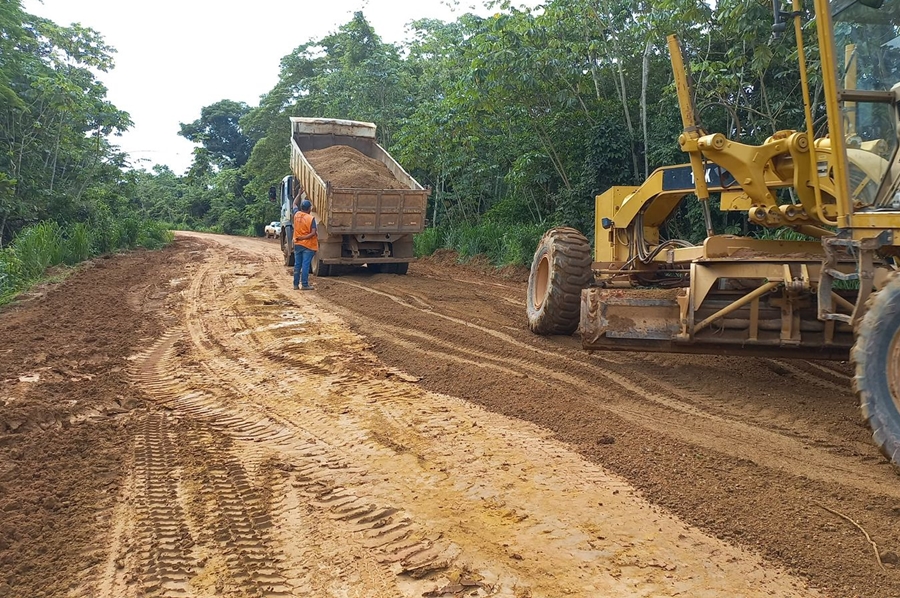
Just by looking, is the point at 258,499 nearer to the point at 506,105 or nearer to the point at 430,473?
the point at 430,473

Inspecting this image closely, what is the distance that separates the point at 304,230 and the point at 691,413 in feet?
29.6

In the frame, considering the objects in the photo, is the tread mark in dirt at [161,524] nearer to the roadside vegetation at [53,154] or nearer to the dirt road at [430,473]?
the dirt road at [430,473]

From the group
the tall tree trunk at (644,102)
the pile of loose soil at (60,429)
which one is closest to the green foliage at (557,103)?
the tall tree trunk at (644,102)

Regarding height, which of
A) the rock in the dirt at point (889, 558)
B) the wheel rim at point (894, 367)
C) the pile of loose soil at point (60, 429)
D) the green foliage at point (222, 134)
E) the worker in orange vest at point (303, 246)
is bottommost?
the rock in the dirt at point (889, 558)

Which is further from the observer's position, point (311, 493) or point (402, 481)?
point (402, 481)

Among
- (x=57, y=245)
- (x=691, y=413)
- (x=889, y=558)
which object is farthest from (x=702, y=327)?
(x=57, y=245)

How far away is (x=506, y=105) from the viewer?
15492mm

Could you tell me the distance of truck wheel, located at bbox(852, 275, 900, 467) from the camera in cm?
358

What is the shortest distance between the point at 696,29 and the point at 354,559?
1173 centimetres

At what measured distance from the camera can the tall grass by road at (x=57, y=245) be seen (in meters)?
12.3

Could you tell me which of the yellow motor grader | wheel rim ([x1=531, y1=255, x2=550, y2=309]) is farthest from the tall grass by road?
the yellow motor grader

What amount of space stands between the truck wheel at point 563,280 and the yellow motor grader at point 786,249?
0.05 feet

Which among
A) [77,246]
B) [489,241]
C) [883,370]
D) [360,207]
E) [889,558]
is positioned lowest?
[889,558]

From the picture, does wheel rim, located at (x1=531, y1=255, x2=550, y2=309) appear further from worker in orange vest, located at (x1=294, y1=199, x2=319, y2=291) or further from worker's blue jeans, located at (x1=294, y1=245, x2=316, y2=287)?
worker's blue jeans, located at (x1=294, y1=245, x2=316, y2=287)
